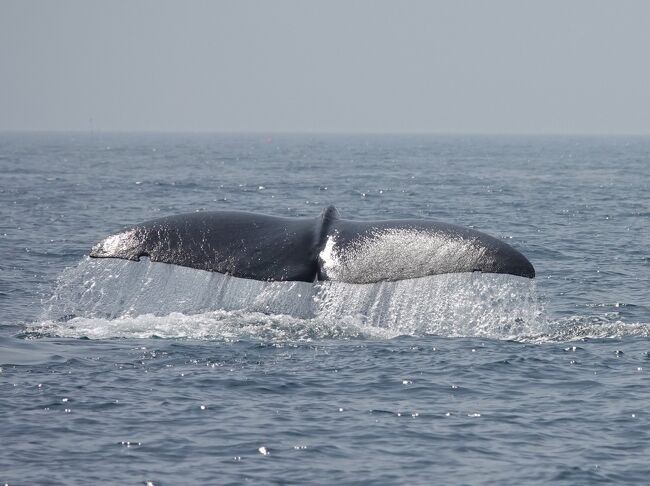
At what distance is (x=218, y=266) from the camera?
1141 centimetres

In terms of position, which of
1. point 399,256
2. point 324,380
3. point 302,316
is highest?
point 399,256

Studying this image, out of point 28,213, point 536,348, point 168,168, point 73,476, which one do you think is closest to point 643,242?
point 536,348

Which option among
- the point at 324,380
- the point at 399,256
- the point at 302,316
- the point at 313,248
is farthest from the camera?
the point at 302,316

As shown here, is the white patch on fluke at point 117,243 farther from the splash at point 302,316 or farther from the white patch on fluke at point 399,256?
the white patch on fluke at point 399,256

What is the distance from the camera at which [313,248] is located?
11.5 metres

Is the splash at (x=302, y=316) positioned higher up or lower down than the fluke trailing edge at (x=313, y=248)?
lower down

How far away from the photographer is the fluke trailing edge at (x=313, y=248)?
11062 millimetres

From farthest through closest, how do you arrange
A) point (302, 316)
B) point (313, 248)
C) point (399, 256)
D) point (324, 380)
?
1. point (302, 316)
2. point (324, 380)
3. point (313, 248)
4. point (399, 256)

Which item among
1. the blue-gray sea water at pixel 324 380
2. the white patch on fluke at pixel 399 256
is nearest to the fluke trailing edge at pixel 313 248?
the white patch on fluke at pixel 399 256

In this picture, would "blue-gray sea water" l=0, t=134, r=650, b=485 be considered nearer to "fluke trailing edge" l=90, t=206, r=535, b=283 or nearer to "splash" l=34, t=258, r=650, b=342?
"splash" l=34, t=258, r=650, b=342

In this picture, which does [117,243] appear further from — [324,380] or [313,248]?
[324,380]

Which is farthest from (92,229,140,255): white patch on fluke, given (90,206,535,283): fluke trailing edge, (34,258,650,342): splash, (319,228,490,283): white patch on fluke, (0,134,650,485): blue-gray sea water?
(319,228,490,283): white patch on fluke

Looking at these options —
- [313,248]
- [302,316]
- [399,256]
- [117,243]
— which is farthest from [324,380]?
[302,316]

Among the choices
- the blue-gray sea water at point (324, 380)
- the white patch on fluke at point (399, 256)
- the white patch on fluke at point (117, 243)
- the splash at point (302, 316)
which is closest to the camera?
the blue-gray sea water at point (324, 380)
